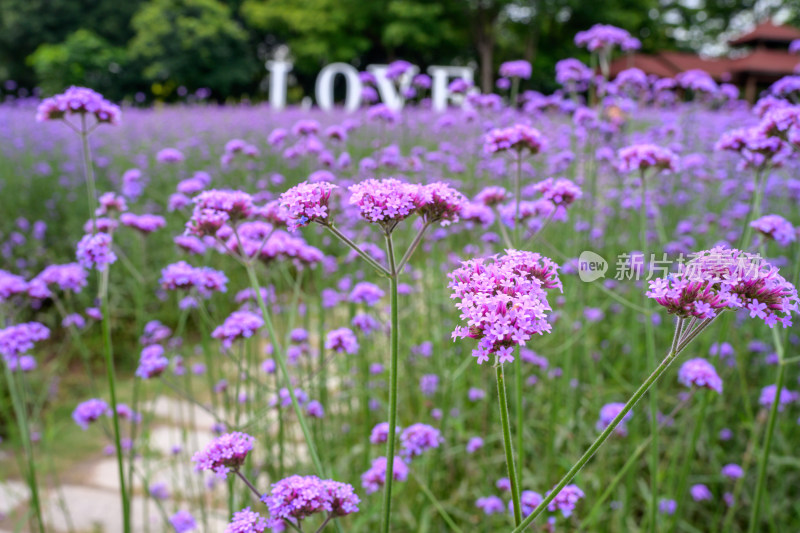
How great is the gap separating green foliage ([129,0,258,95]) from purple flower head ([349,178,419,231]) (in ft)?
81.7

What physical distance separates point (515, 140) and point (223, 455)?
1.22 metres

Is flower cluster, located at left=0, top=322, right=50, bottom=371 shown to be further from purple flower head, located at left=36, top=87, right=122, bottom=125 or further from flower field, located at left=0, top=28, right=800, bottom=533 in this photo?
purple flower head, located at left=36, top=87, right=122, bottom=125

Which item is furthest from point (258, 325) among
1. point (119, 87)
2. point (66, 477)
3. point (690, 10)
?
point (690, 10)

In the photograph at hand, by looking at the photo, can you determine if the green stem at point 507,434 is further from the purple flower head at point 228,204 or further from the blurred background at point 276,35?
the blurred background at point 276,35

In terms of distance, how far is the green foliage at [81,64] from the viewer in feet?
59.7

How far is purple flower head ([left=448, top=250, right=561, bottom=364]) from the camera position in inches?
33.8

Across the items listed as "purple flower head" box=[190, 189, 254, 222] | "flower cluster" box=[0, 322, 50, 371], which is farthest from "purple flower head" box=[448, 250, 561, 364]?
"flower cluster" box=[0, 322, 50, 371]

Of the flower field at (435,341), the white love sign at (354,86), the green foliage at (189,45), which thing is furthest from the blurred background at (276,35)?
the flower field at (435,341)

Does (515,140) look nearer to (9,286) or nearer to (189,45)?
(9,286)

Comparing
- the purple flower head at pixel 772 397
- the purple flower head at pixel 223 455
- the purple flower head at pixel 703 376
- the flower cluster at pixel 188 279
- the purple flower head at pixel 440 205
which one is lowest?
the purple flower head at pixel 772 397

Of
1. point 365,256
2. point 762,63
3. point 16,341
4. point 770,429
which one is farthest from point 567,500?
point 762,63

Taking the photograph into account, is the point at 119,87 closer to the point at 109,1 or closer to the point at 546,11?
the point at 109,1

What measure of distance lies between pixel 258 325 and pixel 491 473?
1384 mm

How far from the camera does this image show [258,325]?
1.86m
